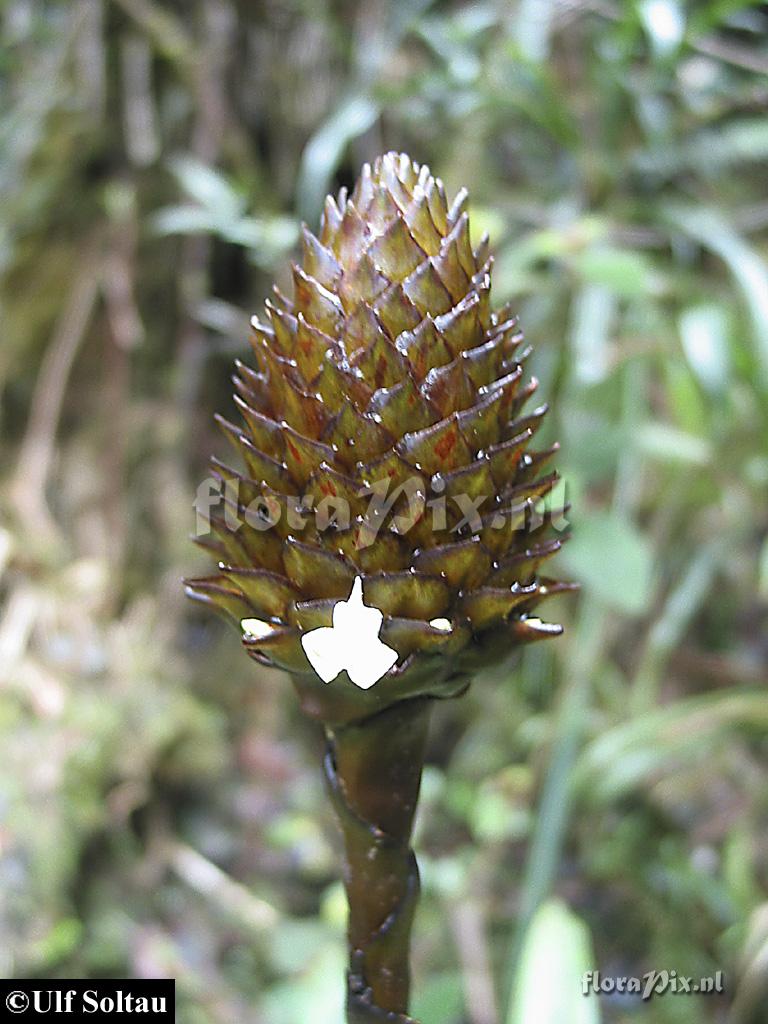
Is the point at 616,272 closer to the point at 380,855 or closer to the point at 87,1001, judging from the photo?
the point at 380,855

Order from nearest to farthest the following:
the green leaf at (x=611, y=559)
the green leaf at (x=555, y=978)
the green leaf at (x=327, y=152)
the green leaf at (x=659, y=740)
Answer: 1. the green leaf at (x=555, y=978)
2. the green leaf at (x=611, y=559)
3. the green leaf at (x=659, y=740)
4. the green leaf at (x=327, y=152)

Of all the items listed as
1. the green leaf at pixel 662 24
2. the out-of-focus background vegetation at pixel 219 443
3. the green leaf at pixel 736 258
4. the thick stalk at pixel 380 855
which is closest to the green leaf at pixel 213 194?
the out-of-focus background vegetation at pixel 219 443

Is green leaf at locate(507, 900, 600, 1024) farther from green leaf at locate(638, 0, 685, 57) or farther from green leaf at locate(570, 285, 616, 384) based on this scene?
green leaf at locate(638, 0, 685, 57)

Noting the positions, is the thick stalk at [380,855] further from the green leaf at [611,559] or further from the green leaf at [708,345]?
the green leaf at [708,345]

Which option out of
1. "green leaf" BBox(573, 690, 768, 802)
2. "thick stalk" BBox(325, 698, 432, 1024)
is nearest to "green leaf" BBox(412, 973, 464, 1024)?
"thick stalk" BBox(325, 698, 432, 1024)

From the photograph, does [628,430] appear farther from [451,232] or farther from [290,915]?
[290,915]

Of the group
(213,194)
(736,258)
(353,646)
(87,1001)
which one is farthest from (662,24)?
(87,1001)
